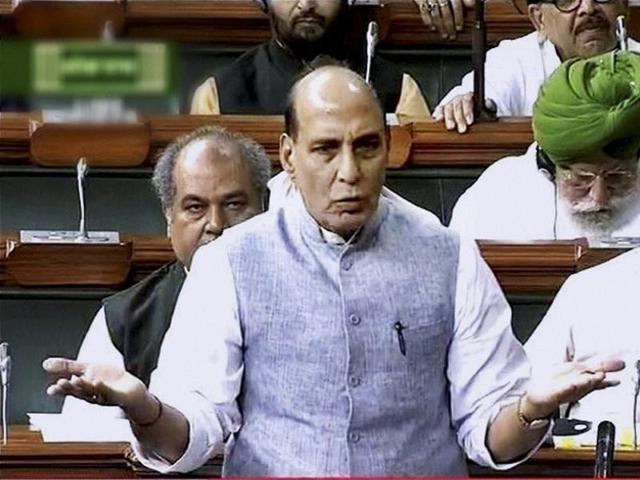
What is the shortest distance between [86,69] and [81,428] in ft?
3.60

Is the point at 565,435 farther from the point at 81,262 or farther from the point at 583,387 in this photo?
the point at 81,262

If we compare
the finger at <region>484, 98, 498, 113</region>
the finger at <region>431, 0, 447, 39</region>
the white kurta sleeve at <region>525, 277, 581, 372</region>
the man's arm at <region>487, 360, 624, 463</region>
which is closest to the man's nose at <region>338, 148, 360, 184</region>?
the man's arm at <region>487, 360, 624, 463</region>

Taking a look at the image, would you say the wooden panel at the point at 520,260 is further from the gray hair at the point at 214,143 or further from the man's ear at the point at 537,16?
the man's ear at the point at 537,16

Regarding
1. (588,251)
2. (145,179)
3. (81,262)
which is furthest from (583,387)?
(145,179)

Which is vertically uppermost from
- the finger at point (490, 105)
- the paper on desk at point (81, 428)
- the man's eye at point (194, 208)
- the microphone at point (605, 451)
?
the finger at point (490, 105)

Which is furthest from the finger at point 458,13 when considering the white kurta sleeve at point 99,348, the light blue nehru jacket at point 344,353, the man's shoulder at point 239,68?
the light blue nehru jacket at point 344,353

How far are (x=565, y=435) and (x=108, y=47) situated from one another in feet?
3.62

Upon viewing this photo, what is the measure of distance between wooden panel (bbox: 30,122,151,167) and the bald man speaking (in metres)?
1.38

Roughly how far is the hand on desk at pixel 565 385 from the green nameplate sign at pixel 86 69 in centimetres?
58

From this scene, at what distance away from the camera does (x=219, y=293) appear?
101 inches

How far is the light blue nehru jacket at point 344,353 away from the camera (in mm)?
2506

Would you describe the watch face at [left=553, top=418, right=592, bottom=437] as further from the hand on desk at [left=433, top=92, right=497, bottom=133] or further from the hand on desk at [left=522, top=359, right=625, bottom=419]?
the hand on desk at [left=433, top=92, right=497, bottom=133]

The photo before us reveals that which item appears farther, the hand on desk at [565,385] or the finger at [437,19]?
the finger at [437,19]

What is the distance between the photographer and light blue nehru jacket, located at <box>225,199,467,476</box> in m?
2.51
